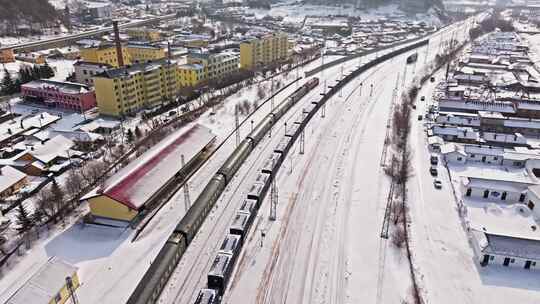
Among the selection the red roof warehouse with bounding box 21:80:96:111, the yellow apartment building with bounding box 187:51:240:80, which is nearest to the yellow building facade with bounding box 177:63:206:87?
the yellow apartment building with bounding box 187:51:240:80

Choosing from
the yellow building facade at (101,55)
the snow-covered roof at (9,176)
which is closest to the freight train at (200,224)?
the snow-covered roof at (9,176)

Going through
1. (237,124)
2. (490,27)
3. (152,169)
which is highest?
(490,27)

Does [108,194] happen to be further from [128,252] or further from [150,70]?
[150,70]

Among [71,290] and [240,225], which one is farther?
[240,225]

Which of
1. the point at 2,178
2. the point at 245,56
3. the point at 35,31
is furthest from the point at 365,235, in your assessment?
the point at 35,31

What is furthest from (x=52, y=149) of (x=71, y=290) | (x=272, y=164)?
(x=272, y=164)

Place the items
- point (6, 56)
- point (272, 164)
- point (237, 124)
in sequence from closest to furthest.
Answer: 1. point (272, 164)
2. point (237, 124)
3. point (6, 56)

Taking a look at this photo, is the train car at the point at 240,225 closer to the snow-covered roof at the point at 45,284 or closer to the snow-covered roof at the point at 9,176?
the snow-covered roof at the point at 45,284

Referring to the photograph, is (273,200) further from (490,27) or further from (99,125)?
(490,27)
